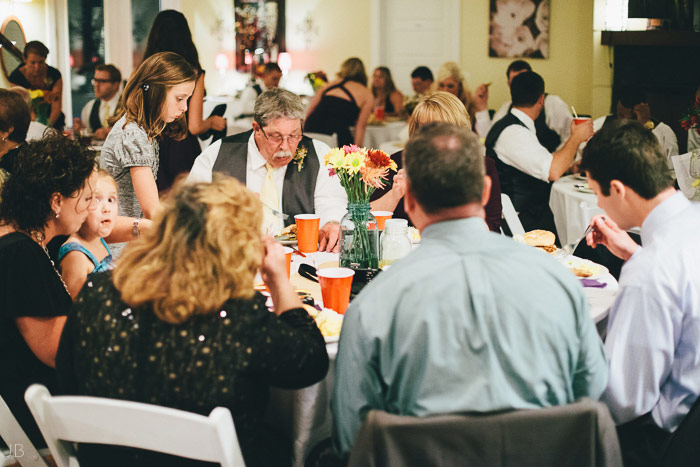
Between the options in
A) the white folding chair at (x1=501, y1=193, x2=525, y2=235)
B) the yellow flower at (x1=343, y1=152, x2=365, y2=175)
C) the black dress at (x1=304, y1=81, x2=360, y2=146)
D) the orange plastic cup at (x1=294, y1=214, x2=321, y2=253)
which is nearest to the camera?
the yellow flower at (x1=343, y1=152, x2=365, y2=175)

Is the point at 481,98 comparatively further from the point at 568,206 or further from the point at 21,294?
the point at 21,294

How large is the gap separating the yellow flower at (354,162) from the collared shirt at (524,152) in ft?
7.83

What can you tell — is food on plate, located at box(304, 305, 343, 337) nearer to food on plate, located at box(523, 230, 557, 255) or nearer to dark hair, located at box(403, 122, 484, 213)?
dark hair, located at box(403, 122, 484, 213)

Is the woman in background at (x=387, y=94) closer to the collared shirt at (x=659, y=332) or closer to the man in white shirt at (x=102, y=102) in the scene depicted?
the man in white shirt at (x=102, y=102)

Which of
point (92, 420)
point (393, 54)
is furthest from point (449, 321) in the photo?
point (393, 54)

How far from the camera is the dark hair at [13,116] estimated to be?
3.25m

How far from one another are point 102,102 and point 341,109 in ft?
7.05

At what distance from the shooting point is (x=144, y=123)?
9.94 feet

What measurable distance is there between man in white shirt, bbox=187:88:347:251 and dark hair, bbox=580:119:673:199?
4.76 ft

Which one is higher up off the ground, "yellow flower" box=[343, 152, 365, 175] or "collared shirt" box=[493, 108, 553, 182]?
"yellow flower" box=[343, 152, 365, 175]

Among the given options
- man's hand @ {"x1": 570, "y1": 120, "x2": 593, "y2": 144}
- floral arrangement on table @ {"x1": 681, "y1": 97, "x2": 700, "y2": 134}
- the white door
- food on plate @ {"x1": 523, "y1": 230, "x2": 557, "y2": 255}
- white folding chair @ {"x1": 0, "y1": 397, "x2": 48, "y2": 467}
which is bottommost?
white folding chair @ {"x1": 0, "y1": 397, "x2": 48, "y2": 467}

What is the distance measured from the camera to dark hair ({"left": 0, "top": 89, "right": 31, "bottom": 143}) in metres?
3.25

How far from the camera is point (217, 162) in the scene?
3.31m

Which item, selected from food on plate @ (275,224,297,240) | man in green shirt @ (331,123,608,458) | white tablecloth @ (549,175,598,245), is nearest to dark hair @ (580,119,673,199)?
man in green shirt @ (331,123,608,458)
